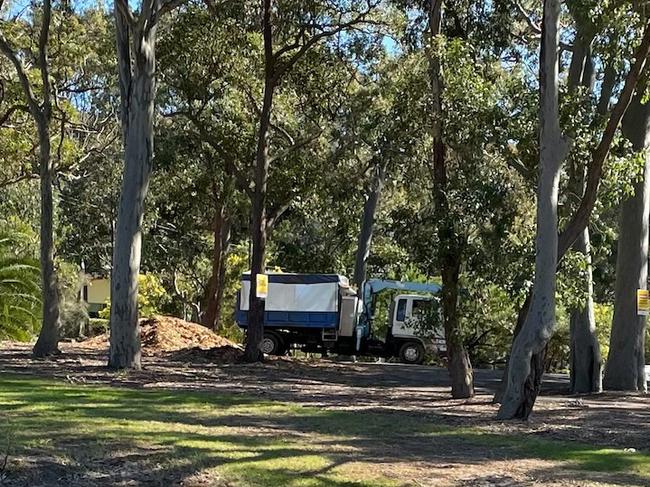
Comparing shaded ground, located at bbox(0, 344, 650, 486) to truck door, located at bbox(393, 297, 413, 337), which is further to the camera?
truck door, located at bbox(393, 297, 413, 337)

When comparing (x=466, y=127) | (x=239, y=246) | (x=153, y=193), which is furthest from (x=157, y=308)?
(x=466, y=127)

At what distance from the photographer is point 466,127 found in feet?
49.5

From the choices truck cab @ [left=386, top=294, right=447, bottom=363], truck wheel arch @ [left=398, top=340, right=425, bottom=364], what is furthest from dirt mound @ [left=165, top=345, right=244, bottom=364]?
truck wheel arch @ [left=398, top=340, right=425, bottom=364]

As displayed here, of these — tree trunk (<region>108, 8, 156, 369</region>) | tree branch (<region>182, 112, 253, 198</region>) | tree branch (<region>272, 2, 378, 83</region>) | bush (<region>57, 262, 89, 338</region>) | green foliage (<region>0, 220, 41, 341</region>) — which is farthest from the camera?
bush (<region>57, 262, 89, 338</region>)

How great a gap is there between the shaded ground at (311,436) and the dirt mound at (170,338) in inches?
329

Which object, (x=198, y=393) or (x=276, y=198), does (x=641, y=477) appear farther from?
(x=276, y=198)

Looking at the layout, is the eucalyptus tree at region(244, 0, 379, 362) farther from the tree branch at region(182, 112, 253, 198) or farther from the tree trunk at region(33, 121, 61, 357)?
the tree trunk at region(33, 121, 61, 357)

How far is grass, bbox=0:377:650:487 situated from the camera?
7723 millimetres

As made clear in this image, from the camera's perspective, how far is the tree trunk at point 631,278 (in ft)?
64.4

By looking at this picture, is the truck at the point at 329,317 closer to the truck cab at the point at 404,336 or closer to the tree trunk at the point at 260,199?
the truck cab at the point at 404,336

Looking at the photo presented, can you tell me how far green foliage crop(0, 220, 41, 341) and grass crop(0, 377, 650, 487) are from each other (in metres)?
14.5

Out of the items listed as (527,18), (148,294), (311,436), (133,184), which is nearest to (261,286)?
(133,184)

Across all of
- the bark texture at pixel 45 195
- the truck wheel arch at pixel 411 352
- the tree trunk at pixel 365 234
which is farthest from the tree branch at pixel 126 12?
the truck wheel arch at pixel 411 352

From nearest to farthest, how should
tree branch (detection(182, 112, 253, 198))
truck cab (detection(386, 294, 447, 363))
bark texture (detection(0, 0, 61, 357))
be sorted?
bark texture (detection(0, 0, 61, 357))
tree branch (detection(182, 112, 253, 198))
truck cab (detection(386, 294, 447, 363))
